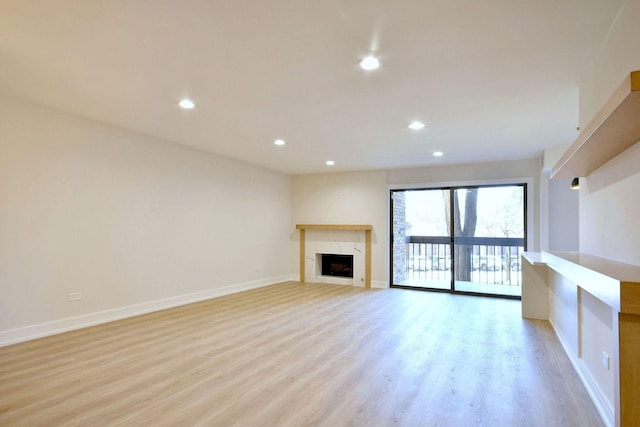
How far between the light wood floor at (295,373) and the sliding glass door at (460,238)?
2138mm

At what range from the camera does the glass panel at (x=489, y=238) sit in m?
6.59

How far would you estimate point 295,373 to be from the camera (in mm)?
2973

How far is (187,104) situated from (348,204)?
4.74 meters

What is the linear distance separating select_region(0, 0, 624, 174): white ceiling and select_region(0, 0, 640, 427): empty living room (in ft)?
0.08

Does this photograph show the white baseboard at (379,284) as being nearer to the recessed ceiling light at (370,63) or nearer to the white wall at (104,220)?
the white wall at (104,220)

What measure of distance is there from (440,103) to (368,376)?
2710 millimetres

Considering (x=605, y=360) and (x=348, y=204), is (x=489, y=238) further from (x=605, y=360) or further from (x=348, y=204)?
(x=605, y=360)

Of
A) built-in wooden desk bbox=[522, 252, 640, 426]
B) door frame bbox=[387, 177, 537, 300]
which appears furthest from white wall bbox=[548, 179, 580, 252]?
built-in wooden desk bbox=[522, 252, 640, 426]

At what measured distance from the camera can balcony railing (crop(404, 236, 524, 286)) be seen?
6.69 metres

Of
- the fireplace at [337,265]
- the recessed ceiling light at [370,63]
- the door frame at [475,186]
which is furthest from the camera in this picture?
the fireplace at [337,265]

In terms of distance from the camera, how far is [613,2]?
1.94 metres

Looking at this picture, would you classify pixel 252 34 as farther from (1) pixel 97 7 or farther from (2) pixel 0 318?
(2) pixel 0 318

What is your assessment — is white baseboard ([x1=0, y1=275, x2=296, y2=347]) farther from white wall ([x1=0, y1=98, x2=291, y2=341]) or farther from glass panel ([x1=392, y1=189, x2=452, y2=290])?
glass panel ([x1=392, y1=189, x2=452, y2=290])

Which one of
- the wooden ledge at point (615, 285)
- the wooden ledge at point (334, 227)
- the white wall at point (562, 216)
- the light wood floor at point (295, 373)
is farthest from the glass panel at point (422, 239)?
the wooden ledge at point (615, 285)
